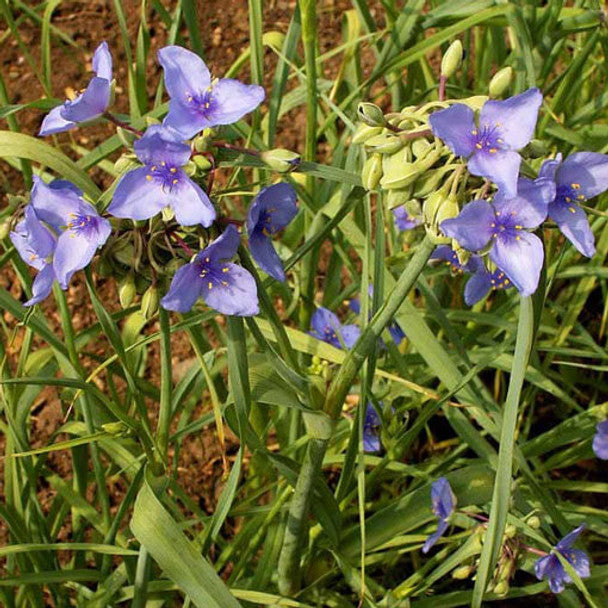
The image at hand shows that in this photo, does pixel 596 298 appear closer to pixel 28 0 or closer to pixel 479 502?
pixel 479 502

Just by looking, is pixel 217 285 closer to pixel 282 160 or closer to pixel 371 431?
pixel 282 160

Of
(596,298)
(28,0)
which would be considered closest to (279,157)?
(596,298)

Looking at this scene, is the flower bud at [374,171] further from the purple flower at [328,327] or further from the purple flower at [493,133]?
the purple flower at [328,327]

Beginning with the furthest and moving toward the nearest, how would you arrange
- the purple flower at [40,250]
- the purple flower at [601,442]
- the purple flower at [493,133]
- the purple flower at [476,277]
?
the purple flower at [601,442], the purple flower at [476,277], the purple flower at [40,250], the purple flower at [493,133]

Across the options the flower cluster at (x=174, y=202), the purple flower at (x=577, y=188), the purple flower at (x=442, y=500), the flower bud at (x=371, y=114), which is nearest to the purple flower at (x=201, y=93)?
the flower cluster at (x=174, y=202)

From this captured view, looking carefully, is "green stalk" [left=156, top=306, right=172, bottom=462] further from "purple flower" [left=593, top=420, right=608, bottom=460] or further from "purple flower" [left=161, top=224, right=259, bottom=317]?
"purple flower" [left=593, top=420, right=608, bottom=460]
